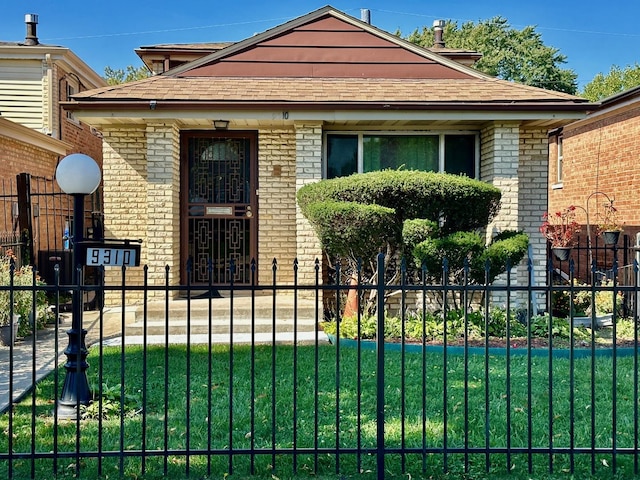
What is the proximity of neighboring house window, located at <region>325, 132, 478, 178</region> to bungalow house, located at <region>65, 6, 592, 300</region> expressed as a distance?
0.06 ft

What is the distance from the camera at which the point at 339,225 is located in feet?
28.3

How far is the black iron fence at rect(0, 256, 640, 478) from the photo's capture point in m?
4.40

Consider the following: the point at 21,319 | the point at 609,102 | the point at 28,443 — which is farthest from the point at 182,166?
the point at 609,102

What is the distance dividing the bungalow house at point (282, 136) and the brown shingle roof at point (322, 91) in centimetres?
3

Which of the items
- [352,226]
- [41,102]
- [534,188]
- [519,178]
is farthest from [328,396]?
[41,102]

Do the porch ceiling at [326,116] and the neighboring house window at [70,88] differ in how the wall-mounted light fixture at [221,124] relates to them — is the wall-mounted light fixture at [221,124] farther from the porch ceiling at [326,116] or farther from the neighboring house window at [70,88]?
the neighboring house window at [70,88]

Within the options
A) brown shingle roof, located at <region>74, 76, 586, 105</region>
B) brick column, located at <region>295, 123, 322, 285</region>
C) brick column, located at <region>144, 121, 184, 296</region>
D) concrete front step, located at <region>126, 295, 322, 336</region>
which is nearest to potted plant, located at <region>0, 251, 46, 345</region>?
concrete front step, located at <region>126, 295, 322, 336</region>

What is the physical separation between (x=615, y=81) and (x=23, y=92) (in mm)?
28179

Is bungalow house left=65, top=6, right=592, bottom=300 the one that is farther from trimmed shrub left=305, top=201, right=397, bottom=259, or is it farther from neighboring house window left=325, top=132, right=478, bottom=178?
trimmed shrub left=305, top=201, right=397, bottom=259

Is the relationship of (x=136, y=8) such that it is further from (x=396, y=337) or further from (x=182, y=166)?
(x=396, y=337)

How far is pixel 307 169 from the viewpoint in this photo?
10.2m

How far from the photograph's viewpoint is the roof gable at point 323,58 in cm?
1130

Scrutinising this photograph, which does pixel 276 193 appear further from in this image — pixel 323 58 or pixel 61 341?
pixel 61 341

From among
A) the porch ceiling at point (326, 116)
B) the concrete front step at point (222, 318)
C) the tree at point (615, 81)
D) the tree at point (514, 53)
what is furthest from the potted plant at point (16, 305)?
the tree at point (514, 53)
